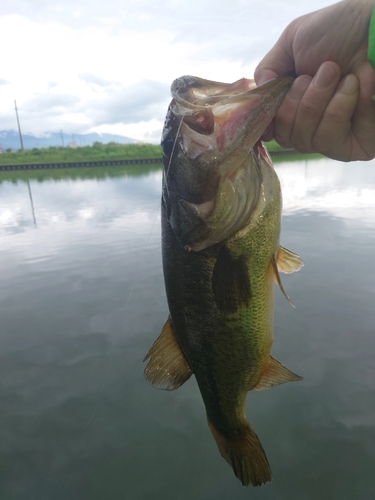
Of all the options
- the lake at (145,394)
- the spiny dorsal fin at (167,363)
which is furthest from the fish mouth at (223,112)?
the lake at (145,394)

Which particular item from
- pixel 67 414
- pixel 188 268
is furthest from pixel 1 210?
pixel 188 268

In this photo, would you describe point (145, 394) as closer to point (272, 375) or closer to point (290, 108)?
point (272, 375)

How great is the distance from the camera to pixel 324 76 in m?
1.49

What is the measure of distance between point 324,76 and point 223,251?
35.7 inches

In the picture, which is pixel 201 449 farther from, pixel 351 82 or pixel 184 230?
pixel 351 82

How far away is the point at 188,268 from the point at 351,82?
1131 millimetres

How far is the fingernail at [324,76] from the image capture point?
148cm

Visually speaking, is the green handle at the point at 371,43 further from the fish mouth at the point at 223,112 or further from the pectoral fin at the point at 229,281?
the pectoral fin at the point at 229,281

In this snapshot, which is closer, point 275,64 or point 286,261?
point 275,64

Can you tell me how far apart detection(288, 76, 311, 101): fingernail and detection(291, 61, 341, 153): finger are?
0.03 m

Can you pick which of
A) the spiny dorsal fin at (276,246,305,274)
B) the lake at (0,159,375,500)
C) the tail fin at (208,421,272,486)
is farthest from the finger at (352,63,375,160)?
the lake at (0,159,375,500)

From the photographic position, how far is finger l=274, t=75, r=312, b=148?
1.58 metres

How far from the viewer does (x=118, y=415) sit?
403cm

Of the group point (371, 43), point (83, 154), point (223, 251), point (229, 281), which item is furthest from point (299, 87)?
point (83, 154)
